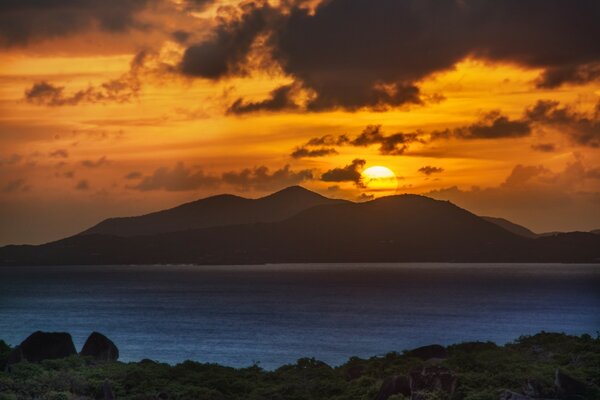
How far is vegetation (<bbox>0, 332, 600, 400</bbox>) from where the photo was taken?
42.8 metres

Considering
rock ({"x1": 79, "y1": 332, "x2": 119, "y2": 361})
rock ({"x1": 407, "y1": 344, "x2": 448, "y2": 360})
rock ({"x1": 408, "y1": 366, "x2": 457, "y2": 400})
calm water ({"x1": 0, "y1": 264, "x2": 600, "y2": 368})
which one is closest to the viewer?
rock ({"x1": 408, "y1": 366, "x2": 457, "y2": 400})

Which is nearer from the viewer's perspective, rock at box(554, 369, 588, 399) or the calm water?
rock at box(554, 369, 588, 399)

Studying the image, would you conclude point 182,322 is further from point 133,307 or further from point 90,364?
point 90,364

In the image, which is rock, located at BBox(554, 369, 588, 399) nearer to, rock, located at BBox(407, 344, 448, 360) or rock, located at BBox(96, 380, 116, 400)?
rock, located at BBox(407, 344, 448, 360)

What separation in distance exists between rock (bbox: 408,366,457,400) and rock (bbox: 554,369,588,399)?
15.5 ft

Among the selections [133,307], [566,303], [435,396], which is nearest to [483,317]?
[566,303]

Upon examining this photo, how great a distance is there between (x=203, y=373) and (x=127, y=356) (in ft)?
136

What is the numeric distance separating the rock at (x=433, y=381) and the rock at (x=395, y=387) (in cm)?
31

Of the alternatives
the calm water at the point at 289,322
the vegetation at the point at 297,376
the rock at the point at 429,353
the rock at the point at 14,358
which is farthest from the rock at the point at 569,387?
the calm water at the point at 289,322

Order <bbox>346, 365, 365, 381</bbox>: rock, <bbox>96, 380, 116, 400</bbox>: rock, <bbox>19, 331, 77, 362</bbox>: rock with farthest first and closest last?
1. <bbox>19, 331, 77, 362</bbox>: rock
2. <bbox>346, 365, 365, 381</bbox>: rock
3. <bbox>96, 380, 116, 400</bbox>: rock

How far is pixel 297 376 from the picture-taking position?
162ft

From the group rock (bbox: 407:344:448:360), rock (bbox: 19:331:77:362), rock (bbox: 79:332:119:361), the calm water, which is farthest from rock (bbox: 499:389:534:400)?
the calm water

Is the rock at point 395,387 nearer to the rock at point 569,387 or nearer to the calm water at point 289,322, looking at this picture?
the rock at point 569,387

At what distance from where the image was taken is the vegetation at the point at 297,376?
42750 millimetres
